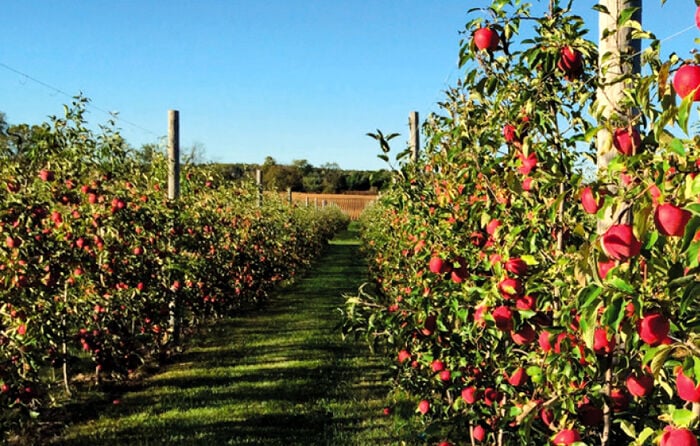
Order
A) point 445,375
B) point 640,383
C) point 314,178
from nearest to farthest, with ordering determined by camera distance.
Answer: point 640,383, point 445,375, point 314,178

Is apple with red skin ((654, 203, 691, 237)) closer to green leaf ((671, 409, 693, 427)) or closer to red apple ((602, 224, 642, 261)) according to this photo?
red apple ((602, 224, 642, 261))

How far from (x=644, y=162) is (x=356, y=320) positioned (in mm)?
1550

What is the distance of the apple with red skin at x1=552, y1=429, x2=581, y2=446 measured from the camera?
7.00 ft

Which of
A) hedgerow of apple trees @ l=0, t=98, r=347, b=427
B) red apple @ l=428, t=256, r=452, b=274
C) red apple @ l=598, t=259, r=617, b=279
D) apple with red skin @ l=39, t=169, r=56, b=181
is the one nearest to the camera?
red apple @ l=598, t=259, r=617, b=279

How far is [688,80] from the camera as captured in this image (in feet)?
4.15

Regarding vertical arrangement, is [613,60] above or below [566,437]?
above

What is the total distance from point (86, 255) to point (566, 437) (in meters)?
4.26

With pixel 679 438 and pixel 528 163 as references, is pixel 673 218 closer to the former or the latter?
pixel 679 438

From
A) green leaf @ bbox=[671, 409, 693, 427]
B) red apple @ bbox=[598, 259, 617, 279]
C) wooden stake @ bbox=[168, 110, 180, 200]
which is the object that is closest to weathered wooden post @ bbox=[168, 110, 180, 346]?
wooden stake @ bbox=[168, 110, 180, 200]

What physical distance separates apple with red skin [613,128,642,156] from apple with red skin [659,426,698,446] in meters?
0.77

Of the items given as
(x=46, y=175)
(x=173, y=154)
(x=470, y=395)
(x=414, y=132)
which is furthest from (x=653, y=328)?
(x=414, y=132)

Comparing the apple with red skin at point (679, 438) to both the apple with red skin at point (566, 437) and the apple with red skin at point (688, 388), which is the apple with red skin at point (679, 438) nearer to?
the apple with red skin at point (688, 388)

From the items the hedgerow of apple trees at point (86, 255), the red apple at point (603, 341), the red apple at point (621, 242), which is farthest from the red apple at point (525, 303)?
the hedgerow of apple trees at point (86, 255)

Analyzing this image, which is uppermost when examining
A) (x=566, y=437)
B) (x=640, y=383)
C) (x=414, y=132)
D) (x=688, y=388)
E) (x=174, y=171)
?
(x=414, y=132)
